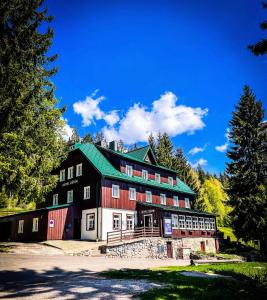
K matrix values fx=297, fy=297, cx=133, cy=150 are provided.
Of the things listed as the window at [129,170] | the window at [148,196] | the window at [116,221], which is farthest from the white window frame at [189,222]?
the window at [116,221]

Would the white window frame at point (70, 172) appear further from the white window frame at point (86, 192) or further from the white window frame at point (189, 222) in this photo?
the white window frame at point (189, 222)

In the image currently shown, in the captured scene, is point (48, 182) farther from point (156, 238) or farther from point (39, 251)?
point (156, 238)

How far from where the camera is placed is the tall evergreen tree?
21.8 m

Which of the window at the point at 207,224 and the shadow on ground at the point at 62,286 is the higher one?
the window at the point at 207,224

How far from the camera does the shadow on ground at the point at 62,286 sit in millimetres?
9680

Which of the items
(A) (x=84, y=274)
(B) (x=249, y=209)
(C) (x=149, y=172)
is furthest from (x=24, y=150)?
(B) (x=249, y=209)

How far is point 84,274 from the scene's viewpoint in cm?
1442

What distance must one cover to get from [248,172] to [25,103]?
85.3 feet

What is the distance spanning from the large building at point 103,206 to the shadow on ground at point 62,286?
17.4 metres

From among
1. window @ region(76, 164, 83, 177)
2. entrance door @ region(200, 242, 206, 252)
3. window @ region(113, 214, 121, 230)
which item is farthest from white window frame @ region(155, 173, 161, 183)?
window @ region(76, 164, 83, 177)

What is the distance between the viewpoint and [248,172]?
35281 mm

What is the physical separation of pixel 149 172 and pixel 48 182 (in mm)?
17588

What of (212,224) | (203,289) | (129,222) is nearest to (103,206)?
(129,222)

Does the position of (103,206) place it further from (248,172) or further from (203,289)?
(203,289)
